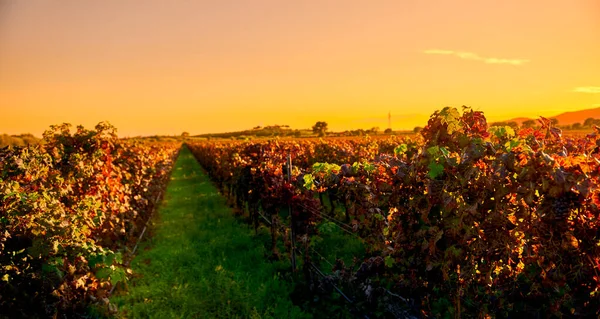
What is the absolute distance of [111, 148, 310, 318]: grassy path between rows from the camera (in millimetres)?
7809

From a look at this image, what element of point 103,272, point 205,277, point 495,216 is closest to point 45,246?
point 103,272

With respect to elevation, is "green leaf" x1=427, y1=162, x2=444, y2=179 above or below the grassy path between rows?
above

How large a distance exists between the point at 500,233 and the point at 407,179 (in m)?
1.03

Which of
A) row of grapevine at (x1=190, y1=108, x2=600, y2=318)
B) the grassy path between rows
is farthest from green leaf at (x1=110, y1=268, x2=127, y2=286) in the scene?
row of grapevine at (x1=190, y1=108, x2=600, y2=318)

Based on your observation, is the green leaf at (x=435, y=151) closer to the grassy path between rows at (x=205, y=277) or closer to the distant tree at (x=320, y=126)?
the grassy path between rows at (x=205, y=277)

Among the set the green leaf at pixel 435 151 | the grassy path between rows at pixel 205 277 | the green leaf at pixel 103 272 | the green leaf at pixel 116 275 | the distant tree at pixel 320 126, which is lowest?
the grassy path between rows at pixel 205 277

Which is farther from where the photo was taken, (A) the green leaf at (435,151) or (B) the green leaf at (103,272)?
(B) the green leaf at (103,272)

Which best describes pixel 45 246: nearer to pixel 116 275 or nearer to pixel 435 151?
pixel 116 275

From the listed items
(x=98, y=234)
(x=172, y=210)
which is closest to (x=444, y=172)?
(x=98, y=234)

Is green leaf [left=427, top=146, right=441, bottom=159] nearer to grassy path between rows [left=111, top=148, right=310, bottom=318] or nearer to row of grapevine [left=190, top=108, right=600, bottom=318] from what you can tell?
row of grapevine [left=190, top=108, right=600, bottom=318]

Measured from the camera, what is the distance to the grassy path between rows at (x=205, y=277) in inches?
307

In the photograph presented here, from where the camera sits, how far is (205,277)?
948 centimetres

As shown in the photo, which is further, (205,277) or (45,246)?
(205,277)

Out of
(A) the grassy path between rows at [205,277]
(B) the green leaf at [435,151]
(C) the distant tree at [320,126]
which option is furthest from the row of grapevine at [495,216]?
(C) the distant tree at [320,126]
